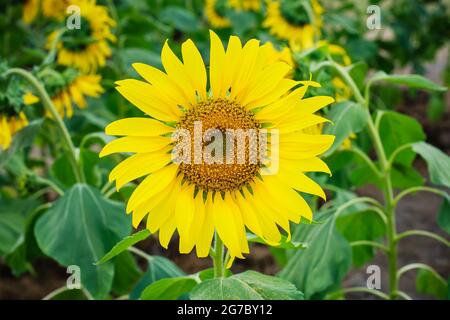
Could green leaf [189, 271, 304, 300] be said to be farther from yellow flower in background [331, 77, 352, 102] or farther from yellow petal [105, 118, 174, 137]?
yellow flower in background [331, 77, 352, 102]

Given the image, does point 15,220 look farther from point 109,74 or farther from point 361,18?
point 361,18

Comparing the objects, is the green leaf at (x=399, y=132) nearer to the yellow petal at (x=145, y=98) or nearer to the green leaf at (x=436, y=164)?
the green leaf at (x=436, y=164)

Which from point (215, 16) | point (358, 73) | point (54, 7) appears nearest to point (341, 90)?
point (358, 73)

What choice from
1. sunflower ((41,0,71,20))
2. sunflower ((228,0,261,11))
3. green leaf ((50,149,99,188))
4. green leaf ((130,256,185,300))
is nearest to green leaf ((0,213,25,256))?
green leaf ((50,149,99,188))

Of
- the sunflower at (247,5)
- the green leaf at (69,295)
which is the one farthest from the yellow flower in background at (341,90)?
the sunflower at (247,5)

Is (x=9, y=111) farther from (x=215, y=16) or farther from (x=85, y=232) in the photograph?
(x=215, y=16)

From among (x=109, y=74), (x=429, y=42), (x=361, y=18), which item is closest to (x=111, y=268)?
(x=109, y=74)
